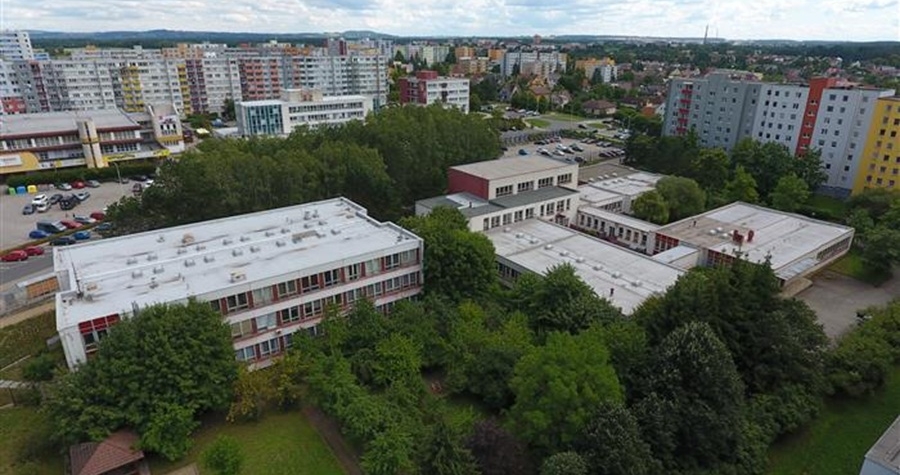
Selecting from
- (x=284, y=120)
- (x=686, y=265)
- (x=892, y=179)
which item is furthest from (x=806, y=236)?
(x=284, y=120)

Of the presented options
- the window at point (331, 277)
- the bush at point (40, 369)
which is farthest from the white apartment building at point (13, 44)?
the window at point (331, 277)

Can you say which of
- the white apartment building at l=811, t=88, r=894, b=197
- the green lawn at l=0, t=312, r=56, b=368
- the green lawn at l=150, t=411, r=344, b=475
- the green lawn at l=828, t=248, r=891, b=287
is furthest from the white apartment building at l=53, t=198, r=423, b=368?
the white apartment building at l=811, t=88, r=894, b=197

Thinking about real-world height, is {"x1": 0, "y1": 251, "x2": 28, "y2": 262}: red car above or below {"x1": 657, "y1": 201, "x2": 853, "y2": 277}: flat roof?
below

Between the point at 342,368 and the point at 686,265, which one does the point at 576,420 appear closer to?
the point at 342,368

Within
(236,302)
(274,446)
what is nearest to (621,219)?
(236,302)

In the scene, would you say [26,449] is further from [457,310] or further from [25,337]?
[457,310]

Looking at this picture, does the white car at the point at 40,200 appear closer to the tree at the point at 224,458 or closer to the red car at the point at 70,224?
the red car at the point at 70,224

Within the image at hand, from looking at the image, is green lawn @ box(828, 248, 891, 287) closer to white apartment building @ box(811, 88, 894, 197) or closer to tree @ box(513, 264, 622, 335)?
white apartment building @ box(811, 88, 894, 197)
